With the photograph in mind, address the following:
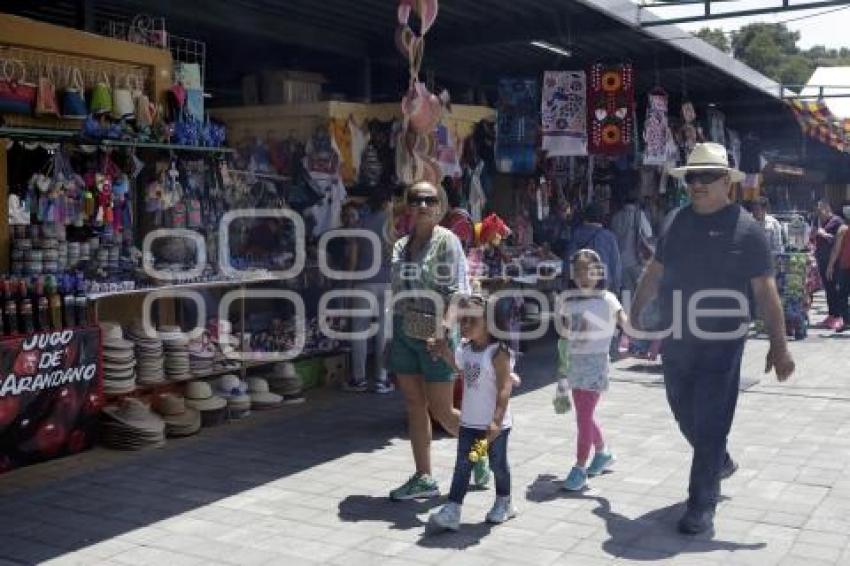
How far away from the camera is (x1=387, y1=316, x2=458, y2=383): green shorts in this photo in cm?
510

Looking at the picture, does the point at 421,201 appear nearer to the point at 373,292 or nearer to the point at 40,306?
the point at 40,306

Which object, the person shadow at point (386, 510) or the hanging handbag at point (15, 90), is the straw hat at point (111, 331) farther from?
the person shadow at point (386, 510)

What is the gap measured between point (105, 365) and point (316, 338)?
2.52 metres

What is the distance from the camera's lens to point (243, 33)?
8.78m

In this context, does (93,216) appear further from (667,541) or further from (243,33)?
(667,541)

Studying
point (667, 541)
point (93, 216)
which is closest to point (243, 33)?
point (93, 216)

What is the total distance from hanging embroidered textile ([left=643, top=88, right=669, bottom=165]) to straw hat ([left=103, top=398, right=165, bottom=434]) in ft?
25.3

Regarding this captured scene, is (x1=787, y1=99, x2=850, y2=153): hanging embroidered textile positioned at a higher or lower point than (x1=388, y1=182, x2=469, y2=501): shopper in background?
higher

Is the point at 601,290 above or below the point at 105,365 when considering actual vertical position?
above

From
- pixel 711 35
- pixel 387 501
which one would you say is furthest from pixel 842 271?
pixel 711 35

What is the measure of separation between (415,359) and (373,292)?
335 centimetres

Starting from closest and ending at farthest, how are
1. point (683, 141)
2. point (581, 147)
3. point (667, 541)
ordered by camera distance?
1. point (667, 541)
2. point (581, 147)
3. point (683, 141)

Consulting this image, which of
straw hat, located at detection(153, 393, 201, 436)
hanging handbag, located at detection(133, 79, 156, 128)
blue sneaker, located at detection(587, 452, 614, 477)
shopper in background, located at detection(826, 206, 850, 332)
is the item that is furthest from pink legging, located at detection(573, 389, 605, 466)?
shopper in background, located at detection(826, 206, 850, 332)

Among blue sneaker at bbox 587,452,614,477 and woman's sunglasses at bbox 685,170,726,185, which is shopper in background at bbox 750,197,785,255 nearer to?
blue sneaker at bbox 587,452,614,477
